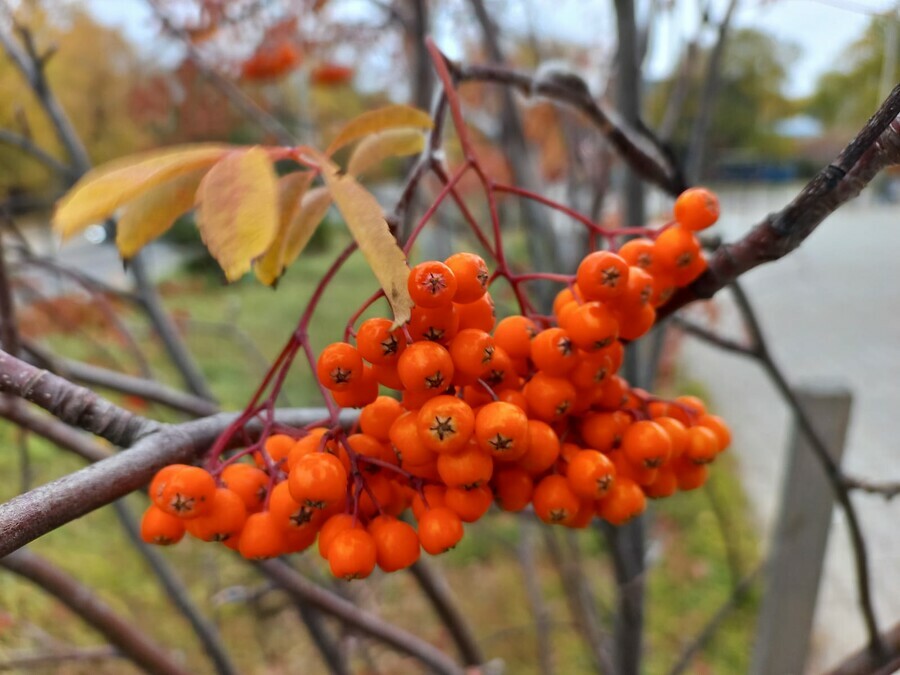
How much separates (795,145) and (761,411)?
1.73 meters

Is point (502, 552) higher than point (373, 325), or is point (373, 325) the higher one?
point (373, 325)

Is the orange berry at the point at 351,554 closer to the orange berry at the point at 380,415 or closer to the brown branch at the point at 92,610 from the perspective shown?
the orange berry at the point at 380,415

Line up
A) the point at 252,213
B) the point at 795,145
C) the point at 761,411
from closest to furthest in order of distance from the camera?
the point at 252,213 → the point at 795,145 → the point at 761,411

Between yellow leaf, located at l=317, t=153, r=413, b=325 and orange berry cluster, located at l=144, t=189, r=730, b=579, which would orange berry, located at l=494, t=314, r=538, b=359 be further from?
yellow leaf, located at l=317, t=153, r=413, b=325

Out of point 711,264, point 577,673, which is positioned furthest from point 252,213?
point 577,673

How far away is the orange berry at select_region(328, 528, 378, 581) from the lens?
16.2 inches

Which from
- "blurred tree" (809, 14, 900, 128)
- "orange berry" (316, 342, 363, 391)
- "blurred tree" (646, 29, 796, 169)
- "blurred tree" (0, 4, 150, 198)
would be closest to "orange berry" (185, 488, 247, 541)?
"orange berry" (316, 342, 363, 391)

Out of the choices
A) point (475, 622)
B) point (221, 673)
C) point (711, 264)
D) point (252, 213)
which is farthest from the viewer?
point (475, 622)

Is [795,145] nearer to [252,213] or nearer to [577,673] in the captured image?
[577,673]

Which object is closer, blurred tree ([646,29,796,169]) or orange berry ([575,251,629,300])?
orange berry ([575,251,629,300])

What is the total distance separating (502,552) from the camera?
302cm

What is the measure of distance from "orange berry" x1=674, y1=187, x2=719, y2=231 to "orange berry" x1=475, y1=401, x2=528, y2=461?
21 cm

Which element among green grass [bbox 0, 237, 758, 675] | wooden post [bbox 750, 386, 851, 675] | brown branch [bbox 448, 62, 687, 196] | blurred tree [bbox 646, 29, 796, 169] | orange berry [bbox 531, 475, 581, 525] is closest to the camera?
orange berry [bbox 531, 475, 581, 525]

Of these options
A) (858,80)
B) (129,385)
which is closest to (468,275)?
(129,385)
